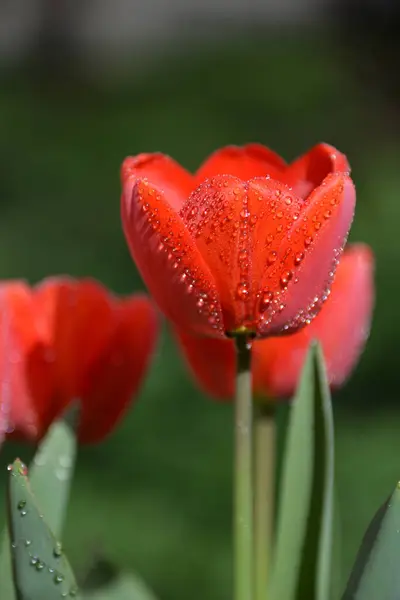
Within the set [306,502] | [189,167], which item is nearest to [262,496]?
[306,502]

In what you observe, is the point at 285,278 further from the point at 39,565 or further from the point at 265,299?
the point at 39,565

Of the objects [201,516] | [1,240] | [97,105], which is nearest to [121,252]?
[1,240]

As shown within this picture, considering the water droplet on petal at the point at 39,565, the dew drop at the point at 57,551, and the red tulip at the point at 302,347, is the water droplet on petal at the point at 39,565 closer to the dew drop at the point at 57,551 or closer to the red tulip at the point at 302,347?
the dew drop at the point at 57,551

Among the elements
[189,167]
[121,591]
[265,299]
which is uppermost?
[265,299]

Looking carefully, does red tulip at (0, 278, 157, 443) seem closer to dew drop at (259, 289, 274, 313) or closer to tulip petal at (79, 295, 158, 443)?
tulip petal at (79, 295, 158, 443)

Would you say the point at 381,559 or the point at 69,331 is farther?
the point at 69,331

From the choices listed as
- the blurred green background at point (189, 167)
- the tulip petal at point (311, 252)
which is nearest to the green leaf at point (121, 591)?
the blurred green background at point (189, 167)

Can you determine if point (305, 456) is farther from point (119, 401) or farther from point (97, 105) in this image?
point (97, 105)
